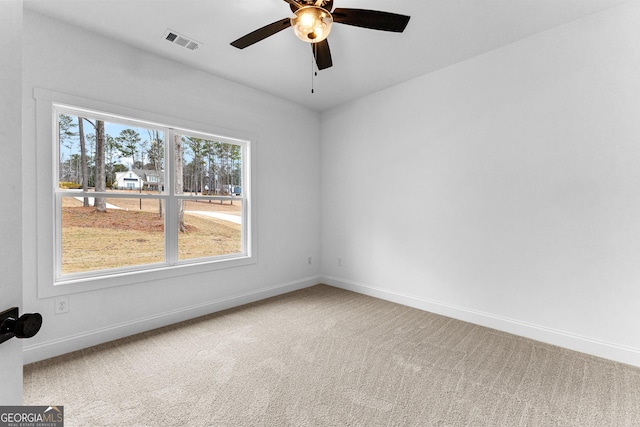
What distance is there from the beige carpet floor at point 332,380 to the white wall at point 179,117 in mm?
273

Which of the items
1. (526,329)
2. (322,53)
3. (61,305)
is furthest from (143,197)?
(526,329)

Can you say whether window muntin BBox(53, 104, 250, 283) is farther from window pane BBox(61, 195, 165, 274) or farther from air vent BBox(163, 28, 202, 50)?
air vent BBox(163, 28, 202, 50)

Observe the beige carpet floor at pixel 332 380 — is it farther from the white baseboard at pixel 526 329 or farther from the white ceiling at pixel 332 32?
the white ceiling at pixel 332 32

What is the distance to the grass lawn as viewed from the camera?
2615 millimetres

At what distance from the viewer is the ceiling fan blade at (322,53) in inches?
85.8

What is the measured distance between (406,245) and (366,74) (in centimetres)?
217

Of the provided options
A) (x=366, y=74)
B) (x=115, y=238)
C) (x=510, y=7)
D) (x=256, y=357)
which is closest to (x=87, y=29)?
(x=115, y=238)

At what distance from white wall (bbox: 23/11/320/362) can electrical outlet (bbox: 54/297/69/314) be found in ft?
0.13

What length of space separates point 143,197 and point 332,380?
8.42 ft

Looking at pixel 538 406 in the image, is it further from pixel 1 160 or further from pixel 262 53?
pixel 262 53

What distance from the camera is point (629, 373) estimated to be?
2.18 meters
